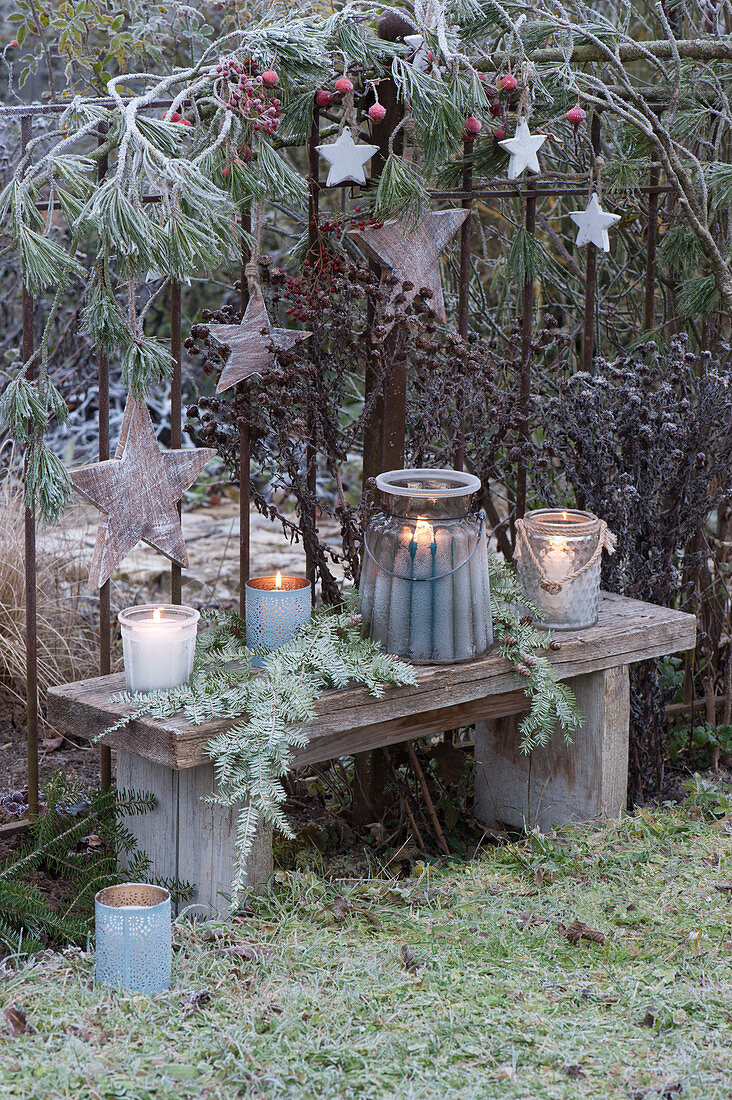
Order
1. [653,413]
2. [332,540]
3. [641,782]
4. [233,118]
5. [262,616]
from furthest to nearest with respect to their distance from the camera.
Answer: [332,540] → [641,782] → [653,413] → [262,616] → [233,118]

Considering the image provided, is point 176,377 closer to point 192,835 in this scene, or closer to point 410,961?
point 192,835

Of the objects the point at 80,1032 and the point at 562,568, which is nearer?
the point at 80,1032

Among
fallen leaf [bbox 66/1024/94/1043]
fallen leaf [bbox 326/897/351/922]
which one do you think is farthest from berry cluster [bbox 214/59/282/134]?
fallen leaf [bbox 66/1024/94/1043]

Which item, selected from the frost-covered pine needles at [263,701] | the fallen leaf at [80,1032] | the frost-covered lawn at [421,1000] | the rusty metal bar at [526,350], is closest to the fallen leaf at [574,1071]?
the frost-covered lawn at [421,1000]

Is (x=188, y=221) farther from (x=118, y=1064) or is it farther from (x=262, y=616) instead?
(x=118, y=1064)

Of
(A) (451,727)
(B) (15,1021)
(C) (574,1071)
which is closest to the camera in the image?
(C) (574,1071)

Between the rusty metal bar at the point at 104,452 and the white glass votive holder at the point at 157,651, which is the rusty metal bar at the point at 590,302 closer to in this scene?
the rusty metal bar at the point at 104,452

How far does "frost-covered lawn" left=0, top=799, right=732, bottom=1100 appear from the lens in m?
1.86

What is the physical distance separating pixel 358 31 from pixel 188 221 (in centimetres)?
76

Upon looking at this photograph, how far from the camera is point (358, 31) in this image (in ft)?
8.75

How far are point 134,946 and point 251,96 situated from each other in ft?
5.87

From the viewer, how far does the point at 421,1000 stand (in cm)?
211

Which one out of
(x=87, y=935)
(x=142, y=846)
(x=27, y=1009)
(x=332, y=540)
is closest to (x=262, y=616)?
(x=142, y=846)

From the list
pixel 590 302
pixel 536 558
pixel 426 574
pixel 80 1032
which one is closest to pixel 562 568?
pixel 536 558
